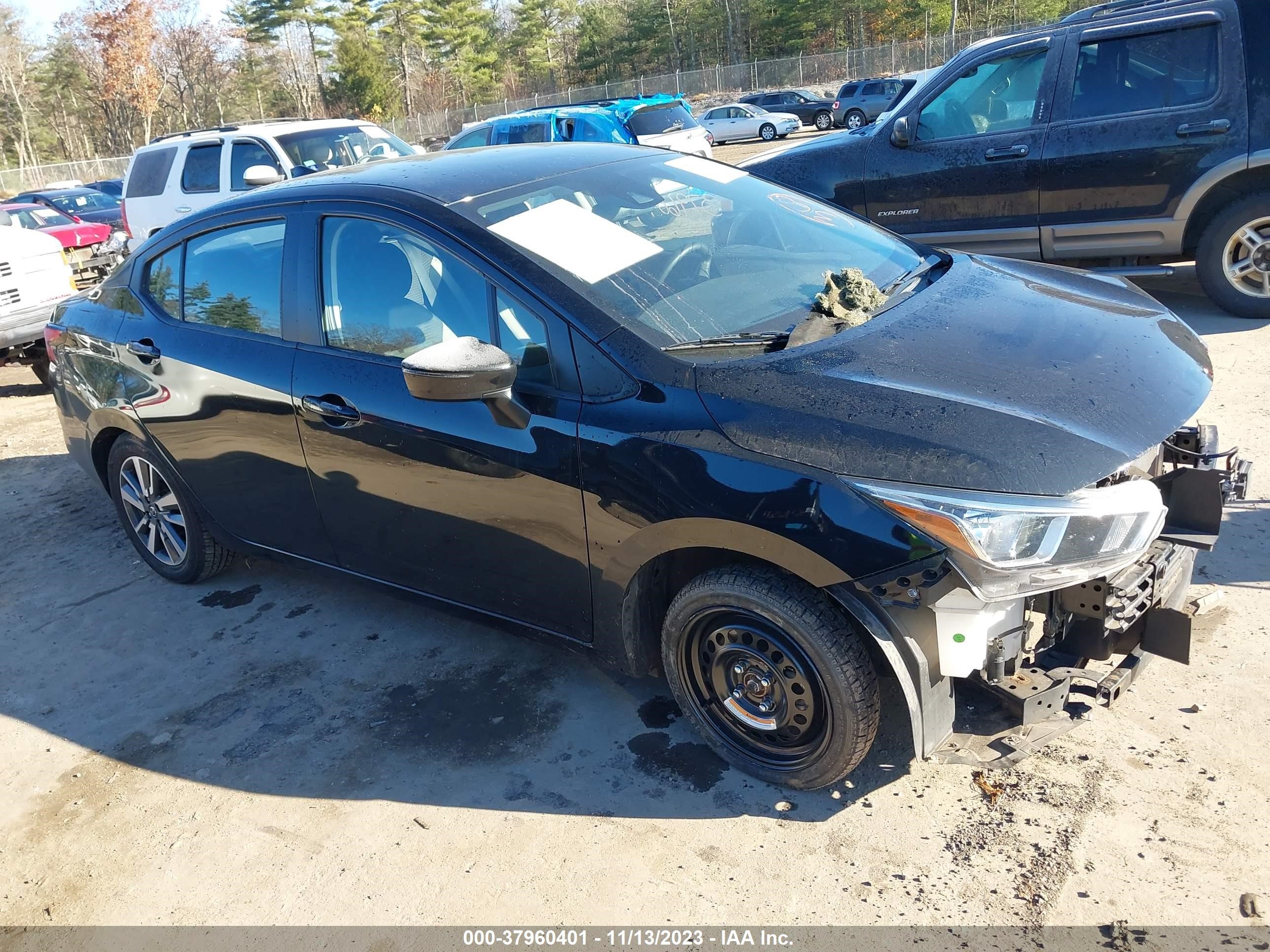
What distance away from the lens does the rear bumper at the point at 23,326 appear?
27.9 feet

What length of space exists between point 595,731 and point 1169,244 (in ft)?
17.6

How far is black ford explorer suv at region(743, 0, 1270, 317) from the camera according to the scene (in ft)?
20.1

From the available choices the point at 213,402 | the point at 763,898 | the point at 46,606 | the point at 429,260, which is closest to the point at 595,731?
the point at 763,898

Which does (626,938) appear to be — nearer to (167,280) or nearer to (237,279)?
(237,279)

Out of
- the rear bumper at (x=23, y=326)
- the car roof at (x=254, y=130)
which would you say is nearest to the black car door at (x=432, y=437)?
the rear bumper at (x=23, y=326)

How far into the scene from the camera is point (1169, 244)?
6457 millimetres

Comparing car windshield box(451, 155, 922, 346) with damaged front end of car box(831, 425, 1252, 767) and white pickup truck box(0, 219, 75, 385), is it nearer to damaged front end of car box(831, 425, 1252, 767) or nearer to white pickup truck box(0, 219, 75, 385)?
damaged front end of car box(831, 425, 1252, 767)

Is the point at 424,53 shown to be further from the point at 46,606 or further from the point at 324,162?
the point at 46,606

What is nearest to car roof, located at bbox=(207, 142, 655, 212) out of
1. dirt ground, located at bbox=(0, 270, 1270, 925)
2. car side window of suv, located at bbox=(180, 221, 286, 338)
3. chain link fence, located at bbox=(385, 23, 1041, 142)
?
car side window of suv, located at bbox=(180, 221, 286, 338)

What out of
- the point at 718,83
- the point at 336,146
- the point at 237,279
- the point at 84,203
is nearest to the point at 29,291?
the point at 336,146

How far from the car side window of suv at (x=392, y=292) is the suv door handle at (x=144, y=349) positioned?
3.69 feet

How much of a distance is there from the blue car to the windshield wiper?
12.5 metres

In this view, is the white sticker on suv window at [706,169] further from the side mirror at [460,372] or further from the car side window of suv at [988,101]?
the car side window of suv at [988,101]

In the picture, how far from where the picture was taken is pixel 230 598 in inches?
181
